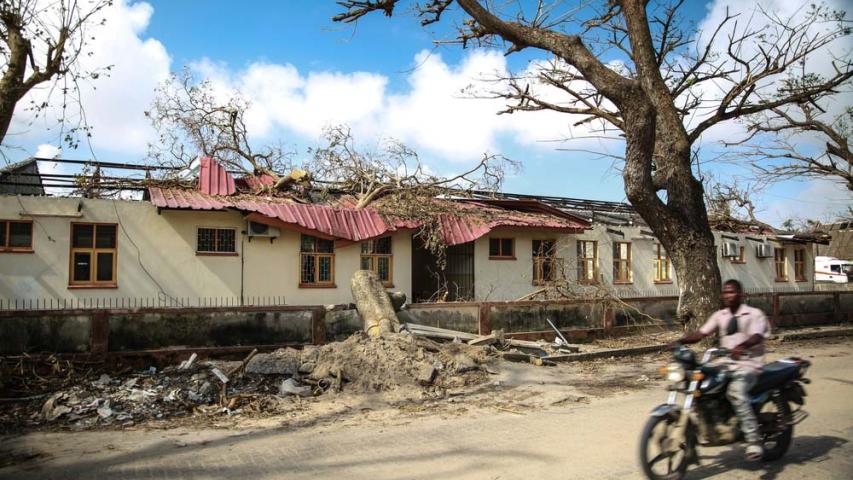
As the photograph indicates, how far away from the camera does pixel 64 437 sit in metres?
6.79

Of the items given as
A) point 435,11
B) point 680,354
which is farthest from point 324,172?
point 680,354

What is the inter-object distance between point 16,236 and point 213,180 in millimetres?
4948

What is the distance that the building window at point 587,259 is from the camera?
23484 millimetres

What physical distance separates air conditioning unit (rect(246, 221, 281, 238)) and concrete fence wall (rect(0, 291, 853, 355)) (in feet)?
16.7

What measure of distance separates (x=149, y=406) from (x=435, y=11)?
10.4 metres

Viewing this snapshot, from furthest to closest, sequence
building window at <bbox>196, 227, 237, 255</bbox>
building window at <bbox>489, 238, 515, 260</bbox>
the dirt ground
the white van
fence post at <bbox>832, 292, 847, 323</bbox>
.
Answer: the white van
building window at <bbox>489, 238, 515, 260</bbox>
fence post at <bbox>832, 292, 847, 323</bbox>
building window at <bbox>196, 227, 237, 255</bbox>
the dirt ground

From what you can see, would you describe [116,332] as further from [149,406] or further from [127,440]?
[127,440]

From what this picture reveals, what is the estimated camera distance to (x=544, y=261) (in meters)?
22.5

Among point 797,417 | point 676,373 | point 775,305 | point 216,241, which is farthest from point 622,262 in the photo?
point 676,373

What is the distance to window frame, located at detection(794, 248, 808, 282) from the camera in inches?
1266

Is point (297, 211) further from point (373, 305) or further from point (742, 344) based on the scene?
point (742, 344)

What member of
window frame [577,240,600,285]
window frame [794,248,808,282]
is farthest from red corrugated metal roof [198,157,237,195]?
window frame [794,248,808,282]

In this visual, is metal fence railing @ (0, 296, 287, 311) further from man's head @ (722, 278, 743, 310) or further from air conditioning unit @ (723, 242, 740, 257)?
air conditioning unit @ (723, 242, 740, 257)

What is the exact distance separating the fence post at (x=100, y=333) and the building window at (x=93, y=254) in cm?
598
